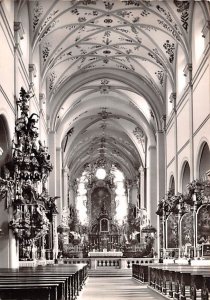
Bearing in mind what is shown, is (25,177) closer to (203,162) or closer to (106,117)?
(203,162)

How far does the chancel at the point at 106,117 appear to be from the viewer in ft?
57.7

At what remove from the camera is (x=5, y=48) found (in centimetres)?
1761

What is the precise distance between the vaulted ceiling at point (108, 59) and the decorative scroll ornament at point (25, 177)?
5.76 meters

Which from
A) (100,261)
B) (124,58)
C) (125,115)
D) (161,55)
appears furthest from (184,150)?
A: (125,115)

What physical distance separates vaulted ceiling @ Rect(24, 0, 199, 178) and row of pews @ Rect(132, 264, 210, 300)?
9.13 meters

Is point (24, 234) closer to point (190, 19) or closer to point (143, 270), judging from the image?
point (143, 270)

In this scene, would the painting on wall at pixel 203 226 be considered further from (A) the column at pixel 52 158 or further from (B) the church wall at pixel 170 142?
(A) the column at pixel 52 158

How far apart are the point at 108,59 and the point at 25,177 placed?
1295cm

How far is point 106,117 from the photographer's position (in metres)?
40.3

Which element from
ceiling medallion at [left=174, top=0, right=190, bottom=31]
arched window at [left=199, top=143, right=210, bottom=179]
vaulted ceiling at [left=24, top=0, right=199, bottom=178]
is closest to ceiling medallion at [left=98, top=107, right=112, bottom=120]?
vaulted ceiling at [left=24, top=0, right=199, bottom=178]

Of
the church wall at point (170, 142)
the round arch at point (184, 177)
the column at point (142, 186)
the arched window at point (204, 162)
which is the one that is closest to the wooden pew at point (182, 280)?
the arched window at point (204, 162)

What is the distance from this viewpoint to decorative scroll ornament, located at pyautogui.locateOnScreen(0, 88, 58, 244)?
17828 mm

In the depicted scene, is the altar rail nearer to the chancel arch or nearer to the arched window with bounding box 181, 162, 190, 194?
the arched window with bounding box 181, 162, 190, 194

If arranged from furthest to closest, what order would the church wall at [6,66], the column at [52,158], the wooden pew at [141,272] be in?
the column at [52,158] < the wooden pew at [141,272] < the church wall at [6,66]
